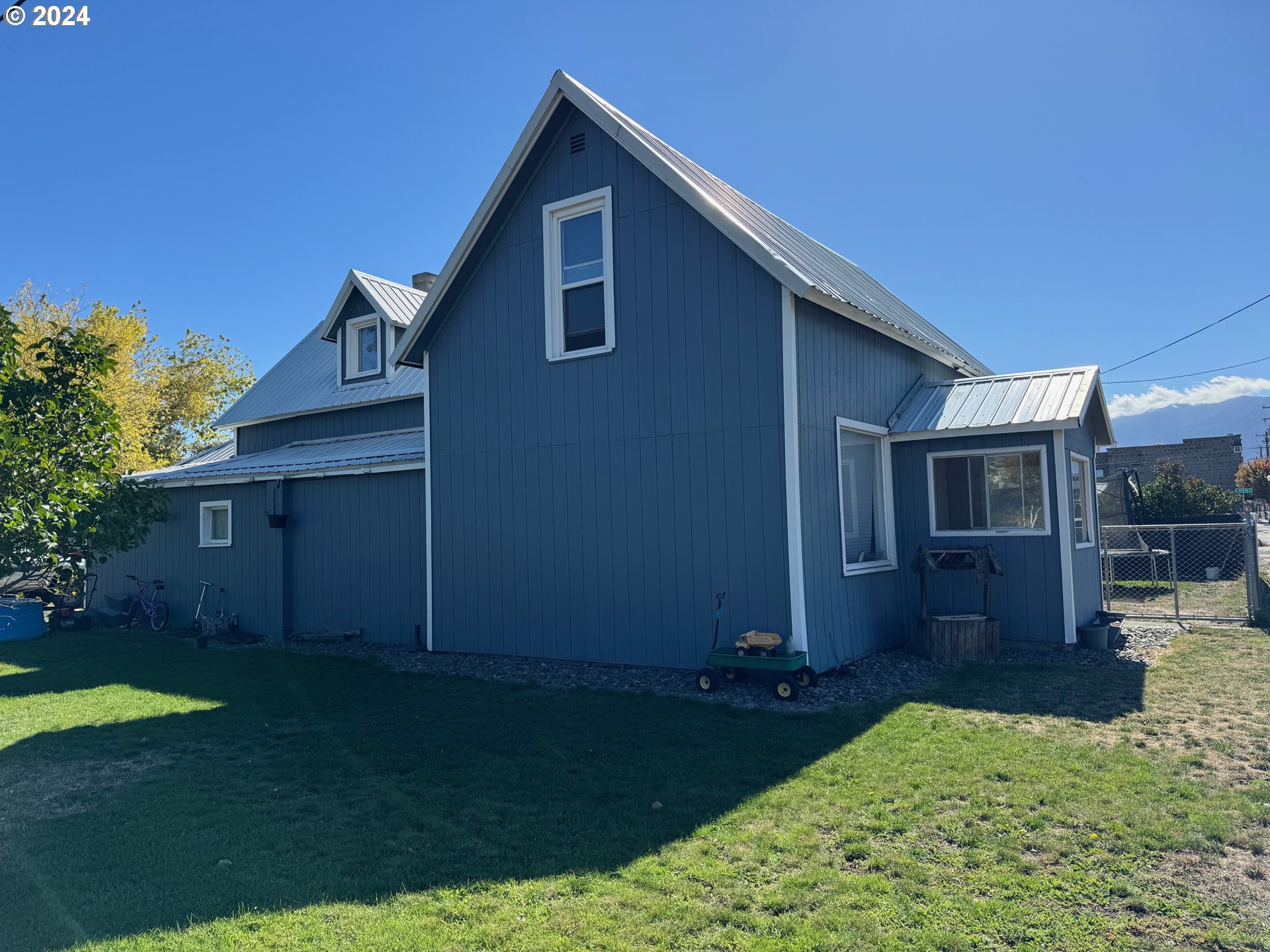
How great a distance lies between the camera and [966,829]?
15.5 ft

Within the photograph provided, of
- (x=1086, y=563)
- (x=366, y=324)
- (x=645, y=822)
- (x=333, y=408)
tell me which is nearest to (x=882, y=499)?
(x=1086, y=563)

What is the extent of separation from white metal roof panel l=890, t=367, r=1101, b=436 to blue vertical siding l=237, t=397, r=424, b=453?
27.7ft

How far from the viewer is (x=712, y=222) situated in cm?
885

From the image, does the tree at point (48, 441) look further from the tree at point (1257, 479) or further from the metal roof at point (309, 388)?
the tree at point (1257, 479)

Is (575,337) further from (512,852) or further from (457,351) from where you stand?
(512,852)

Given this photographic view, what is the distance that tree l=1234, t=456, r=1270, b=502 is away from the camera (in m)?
51.0

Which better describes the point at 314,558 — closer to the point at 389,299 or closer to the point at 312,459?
the point at 312,459

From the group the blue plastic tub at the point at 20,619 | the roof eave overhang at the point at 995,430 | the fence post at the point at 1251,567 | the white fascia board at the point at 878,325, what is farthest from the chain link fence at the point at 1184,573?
the blue plastic tub at the point at 20,619

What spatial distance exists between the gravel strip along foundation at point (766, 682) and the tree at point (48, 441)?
4.08 metres

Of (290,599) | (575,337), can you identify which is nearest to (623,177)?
(575,337)

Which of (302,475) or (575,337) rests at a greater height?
(575,337)

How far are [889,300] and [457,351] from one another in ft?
26.9

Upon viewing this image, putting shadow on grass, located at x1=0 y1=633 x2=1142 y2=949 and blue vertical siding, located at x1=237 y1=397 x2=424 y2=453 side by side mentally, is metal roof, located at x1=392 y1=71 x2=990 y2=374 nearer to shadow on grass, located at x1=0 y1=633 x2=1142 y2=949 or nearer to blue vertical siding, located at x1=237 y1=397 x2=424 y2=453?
blue vertical siding, located at x1=237 y1=397 x2=424 y2=453

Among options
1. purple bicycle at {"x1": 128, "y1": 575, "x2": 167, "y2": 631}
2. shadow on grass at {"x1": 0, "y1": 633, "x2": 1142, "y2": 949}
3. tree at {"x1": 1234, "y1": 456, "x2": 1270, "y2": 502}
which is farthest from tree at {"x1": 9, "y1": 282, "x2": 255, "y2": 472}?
tree at {"x1": 1234, "y1": 456, "x2": 1270, "y2": 502}
